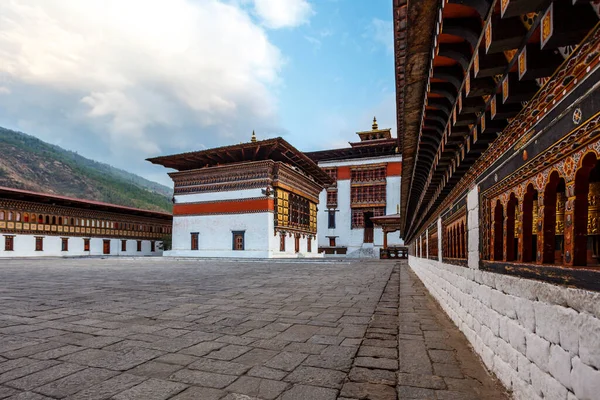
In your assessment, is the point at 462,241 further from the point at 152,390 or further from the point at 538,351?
the point at 152,390

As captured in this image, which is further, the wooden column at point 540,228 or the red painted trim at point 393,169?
the red painted trim at point 393,169

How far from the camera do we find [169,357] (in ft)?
10.4

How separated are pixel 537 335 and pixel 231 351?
242 cm

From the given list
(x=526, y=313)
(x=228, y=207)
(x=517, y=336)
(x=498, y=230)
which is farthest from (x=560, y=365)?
(x=228, y=207)

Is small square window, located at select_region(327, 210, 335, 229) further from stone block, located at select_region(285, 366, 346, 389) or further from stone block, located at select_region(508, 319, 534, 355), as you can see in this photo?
stone block, located at select_region(508, 319, 534, 355)

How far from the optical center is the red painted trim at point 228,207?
89.4 ft

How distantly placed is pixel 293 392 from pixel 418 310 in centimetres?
Result: 375

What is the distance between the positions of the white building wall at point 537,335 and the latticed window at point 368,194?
34.0 metres

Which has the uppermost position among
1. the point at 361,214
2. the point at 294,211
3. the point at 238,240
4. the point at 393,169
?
the point at 393,169

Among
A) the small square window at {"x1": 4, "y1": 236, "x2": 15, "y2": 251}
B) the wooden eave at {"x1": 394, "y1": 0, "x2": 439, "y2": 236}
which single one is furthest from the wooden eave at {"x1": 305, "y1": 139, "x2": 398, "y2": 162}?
the wooden eave at {"x1": 394, "y1": 0, "x2": 439, "y2": 236}

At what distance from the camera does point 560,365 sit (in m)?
1.93

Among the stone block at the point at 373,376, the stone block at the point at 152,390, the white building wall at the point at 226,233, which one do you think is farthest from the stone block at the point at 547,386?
the white building wall at the point at 226,233

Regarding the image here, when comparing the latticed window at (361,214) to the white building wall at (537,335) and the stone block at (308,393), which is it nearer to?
the white building wall at (537,335)

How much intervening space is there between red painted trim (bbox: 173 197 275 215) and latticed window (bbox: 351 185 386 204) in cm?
1335
